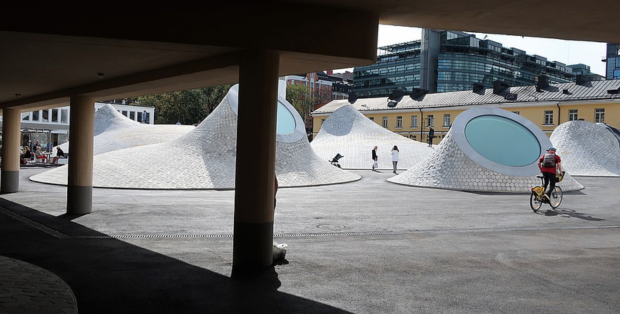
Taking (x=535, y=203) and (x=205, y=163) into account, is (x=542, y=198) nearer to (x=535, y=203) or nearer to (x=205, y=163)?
(x=535, y=203)

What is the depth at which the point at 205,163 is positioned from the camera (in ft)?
73.4

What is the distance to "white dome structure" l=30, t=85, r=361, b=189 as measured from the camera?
814 inches

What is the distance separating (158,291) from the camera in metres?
6.41

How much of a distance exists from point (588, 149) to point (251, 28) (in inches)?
1354

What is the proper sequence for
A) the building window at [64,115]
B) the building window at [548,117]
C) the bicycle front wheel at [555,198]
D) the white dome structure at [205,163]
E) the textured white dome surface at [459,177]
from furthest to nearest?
the building window at [64,115] < the building window at [548,117] < the textured white dome surface at [459,177] < the white dome structure at [205,163] < the bicycle front wheel at [555,198]

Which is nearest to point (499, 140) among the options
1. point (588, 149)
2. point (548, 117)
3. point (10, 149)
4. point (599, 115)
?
point (588, 149)

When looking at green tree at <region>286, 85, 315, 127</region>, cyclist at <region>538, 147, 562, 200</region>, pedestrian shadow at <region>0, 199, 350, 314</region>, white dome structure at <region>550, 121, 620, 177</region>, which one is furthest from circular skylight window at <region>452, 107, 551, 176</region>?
green tree at <region>286, 85, 315, 127</region>

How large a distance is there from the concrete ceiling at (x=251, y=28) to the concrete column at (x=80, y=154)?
4.15m

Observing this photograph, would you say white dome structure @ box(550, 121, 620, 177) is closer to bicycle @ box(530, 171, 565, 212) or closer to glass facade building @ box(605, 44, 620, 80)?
bicycle @ box(530, 171, 565, 212)

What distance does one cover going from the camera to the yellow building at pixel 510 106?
4778 cm

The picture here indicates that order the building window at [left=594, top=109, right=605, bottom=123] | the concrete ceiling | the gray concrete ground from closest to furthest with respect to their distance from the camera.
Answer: the gray concrete ground
the concrete ceiling
the building window at [left=594, top=109, right=605, bottom=123]

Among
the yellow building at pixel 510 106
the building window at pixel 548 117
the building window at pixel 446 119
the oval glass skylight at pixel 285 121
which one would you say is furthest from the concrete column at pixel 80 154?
the building window at pixel 446 119

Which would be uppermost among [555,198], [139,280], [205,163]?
[205,163]

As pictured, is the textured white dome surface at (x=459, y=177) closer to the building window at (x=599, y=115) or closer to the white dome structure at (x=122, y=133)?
the white dome structure at (x=122, y=133)
